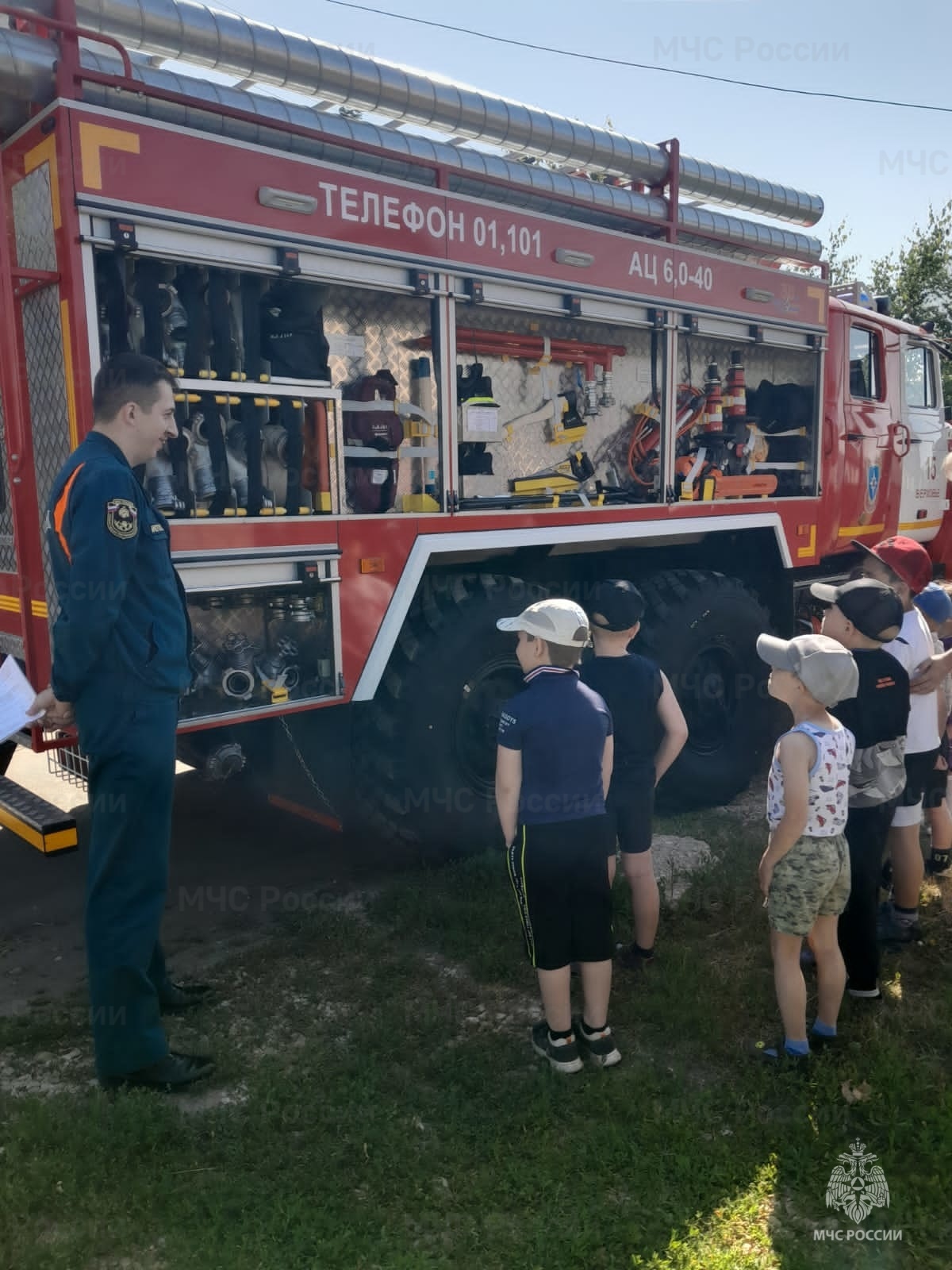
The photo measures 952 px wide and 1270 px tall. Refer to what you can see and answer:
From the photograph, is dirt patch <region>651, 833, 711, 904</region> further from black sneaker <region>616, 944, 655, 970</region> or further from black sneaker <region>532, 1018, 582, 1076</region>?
black sneaker <region>532, 1018, 582, 1076</region>

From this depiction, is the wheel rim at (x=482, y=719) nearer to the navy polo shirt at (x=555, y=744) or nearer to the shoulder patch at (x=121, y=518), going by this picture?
the navy polo shirt at (x=555, y=744)

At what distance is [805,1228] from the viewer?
2.45 meters

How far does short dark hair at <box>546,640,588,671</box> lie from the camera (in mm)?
2990

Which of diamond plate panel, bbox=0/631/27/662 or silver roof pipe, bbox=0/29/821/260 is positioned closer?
silver roof pipe, bbox=0/29/821/260

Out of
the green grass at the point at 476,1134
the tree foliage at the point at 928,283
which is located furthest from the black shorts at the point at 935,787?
the tree foliage at the point at 928,283

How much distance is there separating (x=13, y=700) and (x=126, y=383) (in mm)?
1079

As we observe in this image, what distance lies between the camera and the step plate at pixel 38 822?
10.9 feet

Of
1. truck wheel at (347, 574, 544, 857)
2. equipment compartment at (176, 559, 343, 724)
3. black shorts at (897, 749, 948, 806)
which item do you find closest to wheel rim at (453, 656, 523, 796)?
truck wheel at (347, 574, 544, 857)

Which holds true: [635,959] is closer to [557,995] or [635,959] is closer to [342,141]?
[557,995]

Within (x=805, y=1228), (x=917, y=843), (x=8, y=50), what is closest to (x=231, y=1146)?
(x=805, y=1228)

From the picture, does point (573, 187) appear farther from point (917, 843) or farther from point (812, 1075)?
point (812, 1075)

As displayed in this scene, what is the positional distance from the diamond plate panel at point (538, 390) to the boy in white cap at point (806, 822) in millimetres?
2008

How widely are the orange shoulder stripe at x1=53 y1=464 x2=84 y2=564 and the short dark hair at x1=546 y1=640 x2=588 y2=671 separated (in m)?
1.41

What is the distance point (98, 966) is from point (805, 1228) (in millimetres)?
2037
